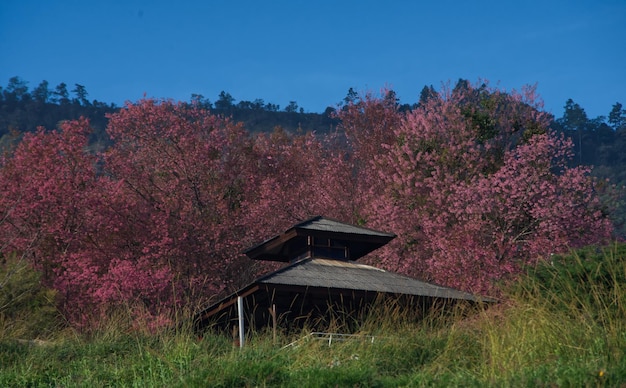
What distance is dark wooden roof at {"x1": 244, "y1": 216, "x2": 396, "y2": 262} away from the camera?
2097cm

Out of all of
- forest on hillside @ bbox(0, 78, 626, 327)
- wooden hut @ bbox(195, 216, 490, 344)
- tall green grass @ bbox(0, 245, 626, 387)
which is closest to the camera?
tall green grass @ bbox(0, 245, 626, 387)

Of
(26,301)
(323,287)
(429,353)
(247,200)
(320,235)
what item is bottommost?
(26,301)

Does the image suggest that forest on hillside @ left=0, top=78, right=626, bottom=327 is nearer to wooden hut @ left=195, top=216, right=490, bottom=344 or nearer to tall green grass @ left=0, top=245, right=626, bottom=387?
wooden hut @ left=195, top=216, right=490, bottom=344

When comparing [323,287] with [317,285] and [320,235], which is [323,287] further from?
[320,235]

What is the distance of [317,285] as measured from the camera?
18219 mm

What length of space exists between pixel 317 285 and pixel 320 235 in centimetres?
294

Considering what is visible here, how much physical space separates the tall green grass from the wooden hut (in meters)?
4.16

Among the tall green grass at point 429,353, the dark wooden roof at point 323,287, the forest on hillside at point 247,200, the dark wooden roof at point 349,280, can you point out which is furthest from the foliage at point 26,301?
the tall green grass at point 429,353

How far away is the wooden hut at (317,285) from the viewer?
1820 cm

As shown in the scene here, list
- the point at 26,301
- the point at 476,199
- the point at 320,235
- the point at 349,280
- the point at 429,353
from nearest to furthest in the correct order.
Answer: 1. the point at 429,353
2. the point at 349,280
3. the point at 320,235
4. the point at 26,301
5. the point at 476,199

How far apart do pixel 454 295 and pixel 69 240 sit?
12.1 metres

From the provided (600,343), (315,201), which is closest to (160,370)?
(600,343)

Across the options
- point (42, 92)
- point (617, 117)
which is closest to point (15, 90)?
point (42, 92)

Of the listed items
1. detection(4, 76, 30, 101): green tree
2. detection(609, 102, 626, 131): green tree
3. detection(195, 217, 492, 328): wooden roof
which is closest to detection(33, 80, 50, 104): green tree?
detection(4, 76, 30, 101): green tree
